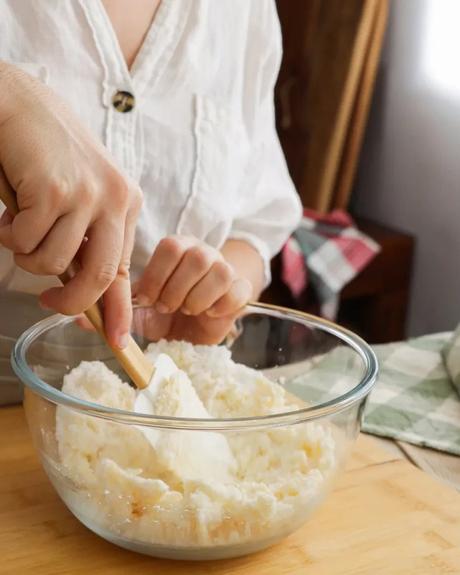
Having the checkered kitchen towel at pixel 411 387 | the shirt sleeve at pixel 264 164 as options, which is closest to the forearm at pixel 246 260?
the shirt sleeve at pixel 264 164

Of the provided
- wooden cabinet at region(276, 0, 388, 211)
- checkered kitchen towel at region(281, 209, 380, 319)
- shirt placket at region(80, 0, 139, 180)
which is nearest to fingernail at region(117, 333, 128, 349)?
shirt placket at region(80, 0, 139, 180)

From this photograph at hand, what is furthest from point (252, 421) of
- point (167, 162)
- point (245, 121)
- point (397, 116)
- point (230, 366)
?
point (397, 116)

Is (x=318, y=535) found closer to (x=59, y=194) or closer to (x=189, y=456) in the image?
A: (x=189, y=456)

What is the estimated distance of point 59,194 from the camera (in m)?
0.63

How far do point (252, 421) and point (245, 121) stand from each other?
1.93ft

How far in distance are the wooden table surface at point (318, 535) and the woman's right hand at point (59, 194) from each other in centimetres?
17

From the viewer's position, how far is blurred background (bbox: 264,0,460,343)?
2.34 metres

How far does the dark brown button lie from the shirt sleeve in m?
0.20

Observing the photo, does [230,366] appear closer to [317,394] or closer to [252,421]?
[317,394]

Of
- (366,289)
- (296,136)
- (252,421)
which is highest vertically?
(252,421)

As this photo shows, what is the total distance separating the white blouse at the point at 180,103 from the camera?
937 millimetres

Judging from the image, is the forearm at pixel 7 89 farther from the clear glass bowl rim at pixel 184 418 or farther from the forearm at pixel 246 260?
the forearm at pixel 246 260

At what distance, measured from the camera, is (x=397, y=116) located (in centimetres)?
251

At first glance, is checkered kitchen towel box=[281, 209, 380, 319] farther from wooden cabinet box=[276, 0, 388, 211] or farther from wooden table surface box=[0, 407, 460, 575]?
wooden table surface box=[0, 407, 460, 575]
